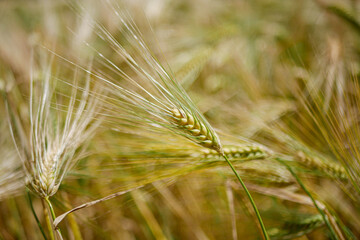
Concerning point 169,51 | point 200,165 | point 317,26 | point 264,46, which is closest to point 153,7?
point 169,51

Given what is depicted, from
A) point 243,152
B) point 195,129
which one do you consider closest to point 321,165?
point 243,152

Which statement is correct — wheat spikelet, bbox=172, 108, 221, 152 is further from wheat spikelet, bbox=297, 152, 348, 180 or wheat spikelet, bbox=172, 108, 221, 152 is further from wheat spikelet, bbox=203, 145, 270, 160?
wheat spikelet, bbox=297, 152, 348, 180

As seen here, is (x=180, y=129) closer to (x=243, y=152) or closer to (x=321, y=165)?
(x=243, y=152)

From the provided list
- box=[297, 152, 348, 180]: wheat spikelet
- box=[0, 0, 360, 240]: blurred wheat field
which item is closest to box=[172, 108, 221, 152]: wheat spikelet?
box=[0, 0, 360, 240]: blurred wheat field

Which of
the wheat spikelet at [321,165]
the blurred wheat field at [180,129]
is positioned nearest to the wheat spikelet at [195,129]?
the blurred wheat field at [180,129]

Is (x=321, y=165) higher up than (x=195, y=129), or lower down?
lower down

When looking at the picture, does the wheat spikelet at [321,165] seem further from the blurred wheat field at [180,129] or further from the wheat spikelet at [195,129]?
the wheat spikelet at [195,129]

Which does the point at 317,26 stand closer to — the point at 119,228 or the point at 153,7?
the point at 153,7

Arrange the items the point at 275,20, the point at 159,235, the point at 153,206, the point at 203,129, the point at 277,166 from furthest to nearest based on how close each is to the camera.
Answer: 1. the point at 275,20
2. the point at 153,206
3. the point at 159,235
4. the point at 277,166
5. the point at 203,129
